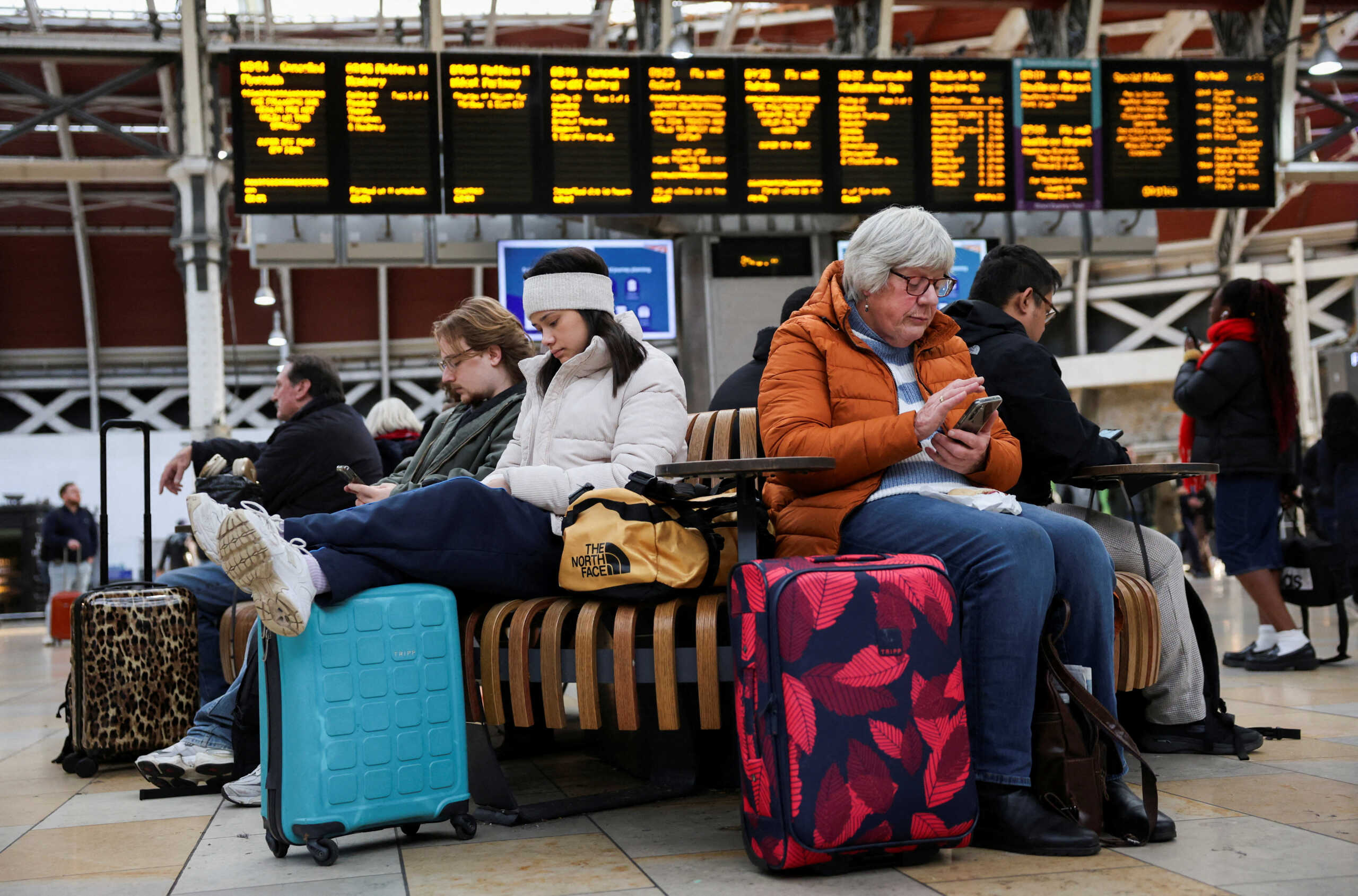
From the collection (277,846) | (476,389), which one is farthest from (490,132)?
(277,846)

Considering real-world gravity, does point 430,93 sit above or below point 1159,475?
above

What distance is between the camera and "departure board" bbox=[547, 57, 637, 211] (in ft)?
24.9

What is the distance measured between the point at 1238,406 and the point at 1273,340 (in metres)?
0.32

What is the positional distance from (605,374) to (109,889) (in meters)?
1.57

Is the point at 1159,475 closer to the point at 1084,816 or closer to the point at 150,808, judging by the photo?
the point at 1084,816

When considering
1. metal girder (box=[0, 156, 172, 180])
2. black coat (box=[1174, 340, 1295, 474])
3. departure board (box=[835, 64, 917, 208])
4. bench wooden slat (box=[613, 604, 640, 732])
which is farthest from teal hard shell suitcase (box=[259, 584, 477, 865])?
metal girder (box=[0, 156, 172, 180])

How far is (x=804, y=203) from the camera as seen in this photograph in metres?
7.88

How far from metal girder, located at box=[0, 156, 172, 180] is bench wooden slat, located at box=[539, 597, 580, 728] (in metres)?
8.86

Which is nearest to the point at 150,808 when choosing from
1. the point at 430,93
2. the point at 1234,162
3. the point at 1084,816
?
the point at 1084,816

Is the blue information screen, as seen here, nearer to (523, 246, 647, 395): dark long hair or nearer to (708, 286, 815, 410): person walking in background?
(708, 286, 815, 410): person walking in background

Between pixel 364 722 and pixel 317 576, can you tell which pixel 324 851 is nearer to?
pixel 364 722

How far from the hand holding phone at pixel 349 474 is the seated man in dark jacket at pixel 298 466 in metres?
0.03

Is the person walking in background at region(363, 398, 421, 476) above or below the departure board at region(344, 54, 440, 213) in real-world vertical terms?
below

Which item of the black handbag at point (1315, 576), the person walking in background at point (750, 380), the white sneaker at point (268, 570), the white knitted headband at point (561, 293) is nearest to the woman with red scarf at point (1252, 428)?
the black handbag at point (1315, 576)
